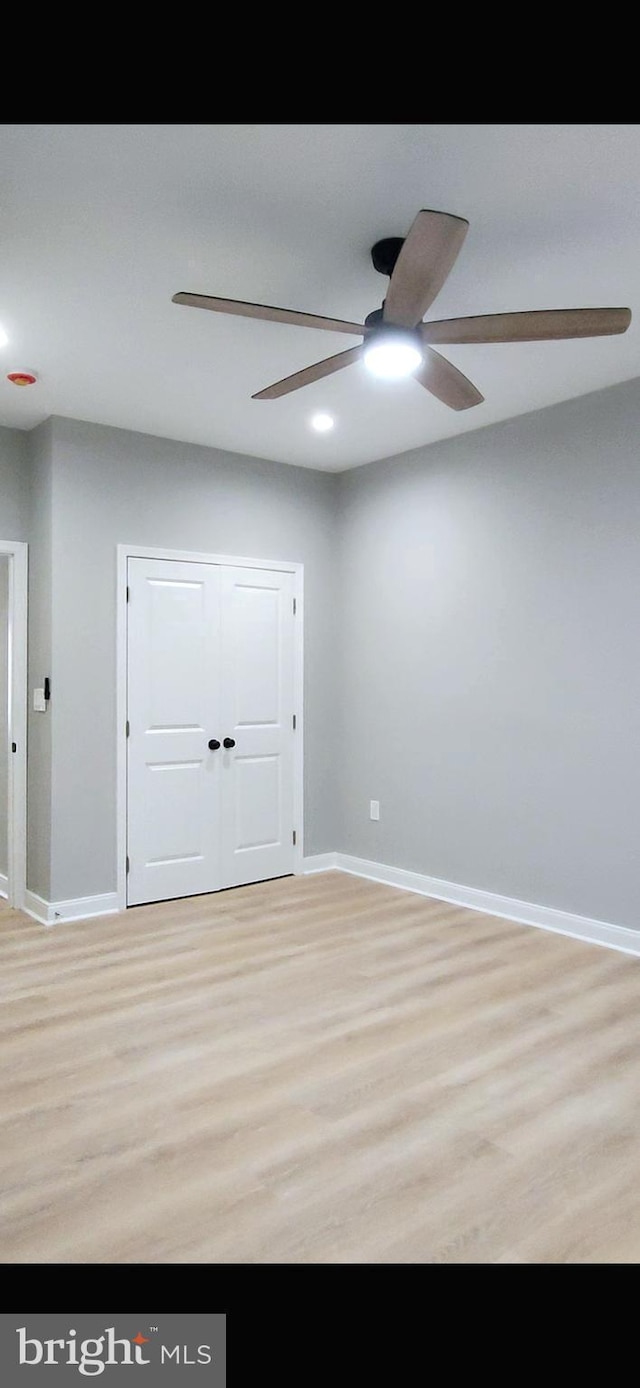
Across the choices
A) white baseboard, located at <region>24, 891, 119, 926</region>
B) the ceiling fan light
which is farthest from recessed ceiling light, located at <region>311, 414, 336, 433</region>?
white baseboard, located at <region>24, 891, 119, 926</region>

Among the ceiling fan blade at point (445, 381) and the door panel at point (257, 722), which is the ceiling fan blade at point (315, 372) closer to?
the ceiling fan blade at point (445, 381)

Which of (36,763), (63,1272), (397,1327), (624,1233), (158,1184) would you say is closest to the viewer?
(397,1327)

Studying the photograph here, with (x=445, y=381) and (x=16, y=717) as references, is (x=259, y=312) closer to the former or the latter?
(x=445, y=381)

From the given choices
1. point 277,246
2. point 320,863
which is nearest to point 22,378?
point 277,246

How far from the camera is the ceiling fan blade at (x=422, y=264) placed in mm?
1865

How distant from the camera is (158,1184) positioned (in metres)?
2.00

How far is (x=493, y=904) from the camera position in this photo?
443 cm

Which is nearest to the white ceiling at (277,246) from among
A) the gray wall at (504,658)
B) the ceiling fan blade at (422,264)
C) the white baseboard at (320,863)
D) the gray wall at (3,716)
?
the ceiling fan blade at (422,264)

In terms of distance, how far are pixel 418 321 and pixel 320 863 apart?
3.82m

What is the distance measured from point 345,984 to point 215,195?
9.48ft

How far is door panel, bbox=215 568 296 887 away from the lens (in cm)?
489

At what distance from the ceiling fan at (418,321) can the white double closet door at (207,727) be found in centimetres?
218

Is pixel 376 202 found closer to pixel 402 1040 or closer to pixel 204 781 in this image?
pixel 402 1040
